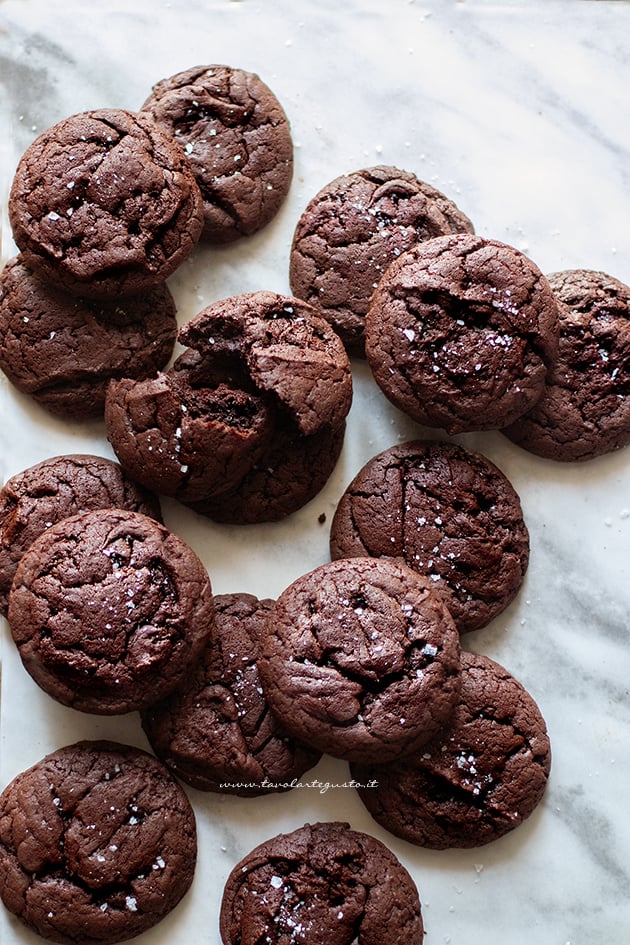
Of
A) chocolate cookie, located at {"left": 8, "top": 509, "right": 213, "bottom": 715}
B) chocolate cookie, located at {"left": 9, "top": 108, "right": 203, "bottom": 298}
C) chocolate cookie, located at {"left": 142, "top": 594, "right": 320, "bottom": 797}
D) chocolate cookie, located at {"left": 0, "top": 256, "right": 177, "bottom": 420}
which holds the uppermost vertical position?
chocolate cookie, located at {"left": 9, "top": 108, "right": 203, "bottom": 298}

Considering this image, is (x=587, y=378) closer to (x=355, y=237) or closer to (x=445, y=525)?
(x=445, y=525)

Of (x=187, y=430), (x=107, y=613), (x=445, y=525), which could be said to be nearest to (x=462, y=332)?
(x=445, y=525)

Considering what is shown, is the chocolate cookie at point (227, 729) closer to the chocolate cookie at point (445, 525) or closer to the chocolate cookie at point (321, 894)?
the chocolate cookie at point (321, 894)

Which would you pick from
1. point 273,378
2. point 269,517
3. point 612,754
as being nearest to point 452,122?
point 273,378

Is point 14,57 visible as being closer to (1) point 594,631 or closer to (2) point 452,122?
(2) point 452,122

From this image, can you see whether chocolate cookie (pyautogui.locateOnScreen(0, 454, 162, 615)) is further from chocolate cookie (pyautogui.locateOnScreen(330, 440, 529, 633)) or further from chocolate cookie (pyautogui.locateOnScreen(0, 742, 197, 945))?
chocolate cookie (pyautogui.locateOnScreen(330, 440, 529, 633))

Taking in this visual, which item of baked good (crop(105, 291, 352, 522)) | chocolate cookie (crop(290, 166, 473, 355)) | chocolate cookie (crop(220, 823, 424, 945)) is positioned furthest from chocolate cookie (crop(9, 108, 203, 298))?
chocolate cookie (crop(220, 823, 424, 945))
